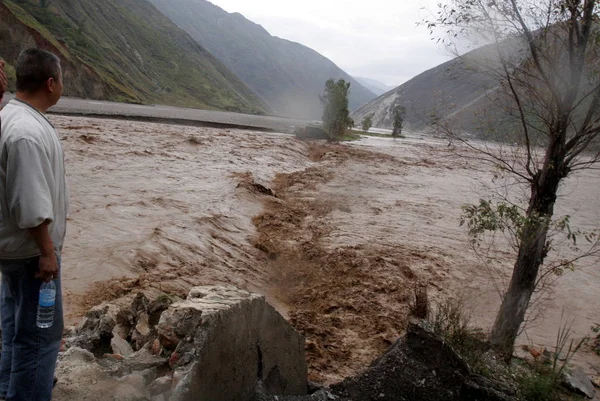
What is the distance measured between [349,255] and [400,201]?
8035 millimetres

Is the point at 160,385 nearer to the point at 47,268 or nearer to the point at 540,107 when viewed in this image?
the point at 47,268

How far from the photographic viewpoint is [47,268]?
8.45ft

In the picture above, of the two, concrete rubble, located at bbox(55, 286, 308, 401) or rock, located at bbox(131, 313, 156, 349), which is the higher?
concrete rubble, located at bbox(55, 286, 308, 401)

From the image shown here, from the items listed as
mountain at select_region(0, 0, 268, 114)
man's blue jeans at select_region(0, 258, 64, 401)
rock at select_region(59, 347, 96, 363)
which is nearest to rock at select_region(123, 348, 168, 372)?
rock at select_region(59, 347, 96, 363)

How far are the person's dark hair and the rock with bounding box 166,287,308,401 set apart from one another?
74.9 inches

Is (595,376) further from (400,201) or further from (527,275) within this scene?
(400,201)

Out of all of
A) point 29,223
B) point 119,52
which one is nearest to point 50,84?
point 29,223

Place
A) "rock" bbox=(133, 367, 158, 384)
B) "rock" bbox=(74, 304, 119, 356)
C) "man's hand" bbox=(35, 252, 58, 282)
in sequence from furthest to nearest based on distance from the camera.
Result: 1. "rock" bbox=(74, 304, 119, 356)
2. "rock" bbox=(133, 367, 158, 384)
3. "man's hand" bbox=(35, 252, 58, 282)

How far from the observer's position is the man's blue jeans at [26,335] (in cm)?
262

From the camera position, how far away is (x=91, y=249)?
784 centimetres

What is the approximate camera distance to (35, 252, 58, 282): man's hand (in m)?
2.56

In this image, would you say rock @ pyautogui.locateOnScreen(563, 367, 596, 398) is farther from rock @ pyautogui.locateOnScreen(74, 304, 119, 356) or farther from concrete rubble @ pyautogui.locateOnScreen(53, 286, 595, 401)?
rock @ pyautogui.locateOnScreen(74, 304, 119, 356)

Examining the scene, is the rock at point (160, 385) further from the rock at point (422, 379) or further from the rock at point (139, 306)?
the rock at point (422, 379)

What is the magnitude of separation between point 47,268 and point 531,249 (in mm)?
5924
